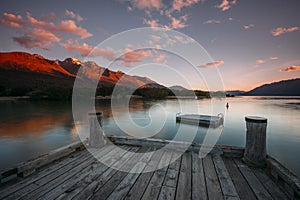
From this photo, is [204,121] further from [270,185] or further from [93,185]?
[93,185]

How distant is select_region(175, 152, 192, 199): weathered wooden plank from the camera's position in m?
2.50

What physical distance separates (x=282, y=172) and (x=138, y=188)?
2.58 metres

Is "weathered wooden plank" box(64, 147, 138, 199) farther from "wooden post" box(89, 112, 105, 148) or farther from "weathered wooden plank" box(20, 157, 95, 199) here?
"wooden post" box(89, 112, 105, 148)

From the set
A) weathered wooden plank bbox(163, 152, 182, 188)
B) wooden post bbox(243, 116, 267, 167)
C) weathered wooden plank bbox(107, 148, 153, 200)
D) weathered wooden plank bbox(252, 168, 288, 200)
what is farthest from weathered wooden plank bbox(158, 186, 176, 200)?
wooden post bbox(243, 116, 267, 167)

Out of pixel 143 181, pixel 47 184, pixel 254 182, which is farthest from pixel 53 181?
pixel 254 182

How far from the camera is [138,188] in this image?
8.74ft

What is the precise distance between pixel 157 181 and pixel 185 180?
0.55 meters

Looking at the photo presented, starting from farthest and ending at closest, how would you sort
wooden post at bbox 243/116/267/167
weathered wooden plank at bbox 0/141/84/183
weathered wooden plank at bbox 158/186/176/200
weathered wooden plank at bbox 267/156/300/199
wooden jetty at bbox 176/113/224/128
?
wooden jetty at bbox 176/113/224/128 < wooden post at bbox 243/116/267/167 < weathered wooden plank at bbox 0/141/84/183 < weathered wooden plank at bbox 158/186/176/200 < weathered wooden plank at bbox 267/156/300/199

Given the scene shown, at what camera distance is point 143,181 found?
2.88 metres

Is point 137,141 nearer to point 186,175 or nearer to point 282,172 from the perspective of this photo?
point 186,175

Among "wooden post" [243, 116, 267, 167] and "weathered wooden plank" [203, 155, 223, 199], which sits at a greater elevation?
"wooden post" [243, 116, 267, 167]

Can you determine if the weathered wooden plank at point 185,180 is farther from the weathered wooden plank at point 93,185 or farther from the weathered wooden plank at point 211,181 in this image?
the weathered wooden plank at point 93,185

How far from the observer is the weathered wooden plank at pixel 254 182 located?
8.02ft

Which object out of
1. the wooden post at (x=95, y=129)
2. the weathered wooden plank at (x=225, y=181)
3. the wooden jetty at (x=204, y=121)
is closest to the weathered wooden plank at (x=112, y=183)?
the wooden post at (x=95, y=129)
